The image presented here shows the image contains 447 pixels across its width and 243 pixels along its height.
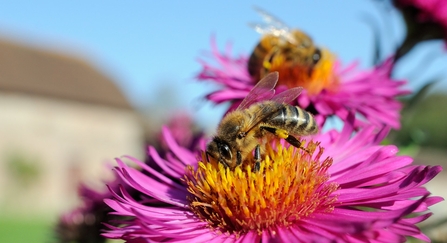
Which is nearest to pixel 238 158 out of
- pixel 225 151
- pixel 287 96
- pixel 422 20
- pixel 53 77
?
pixel 225 151

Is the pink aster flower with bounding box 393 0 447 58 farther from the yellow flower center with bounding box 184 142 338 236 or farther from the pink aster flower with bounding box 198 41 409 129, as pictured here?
the yellow flower center with bounding box 184 142 338 236

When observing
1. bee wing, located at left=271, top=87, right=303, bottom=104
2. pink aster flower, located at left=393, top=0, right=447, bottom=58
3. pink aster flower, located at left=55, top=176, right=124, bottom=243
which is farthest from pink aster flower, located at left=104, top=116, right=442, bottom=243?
pink aster flower, located at left=393, top=0, right=447, bottom=58

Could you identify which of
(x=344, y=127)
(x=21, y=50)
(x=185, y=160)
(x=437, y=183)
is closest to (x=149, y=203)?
(x=185, y=160)

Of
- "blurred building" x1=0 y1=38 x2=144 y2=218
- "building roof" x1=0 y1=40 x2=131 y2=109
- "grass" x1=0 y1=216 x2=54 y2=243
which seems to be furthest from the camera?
"building roof" x1=0 y1=40 x2=131 y2=109

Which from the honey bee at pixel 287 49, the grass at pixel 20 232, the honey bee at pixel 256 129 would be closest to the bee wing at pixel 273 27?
the honey bee at pixel 287 49

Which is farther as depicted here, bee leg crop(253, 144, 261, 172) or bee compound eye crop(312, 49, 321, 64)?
bee compound eye crop(312, 49, 321, 64)

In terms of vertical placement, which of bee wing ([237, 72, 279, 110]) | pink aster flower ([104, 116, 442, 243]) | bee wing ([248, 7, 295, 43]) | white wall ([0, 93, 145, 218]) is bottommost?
pink aster flower ([104, 116, 442, 243])

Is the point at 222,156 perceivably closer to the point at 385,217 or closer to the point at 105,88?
the point at 385,217
